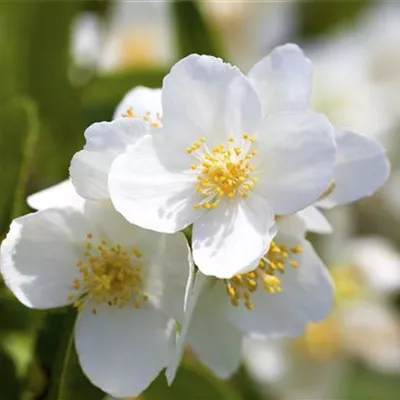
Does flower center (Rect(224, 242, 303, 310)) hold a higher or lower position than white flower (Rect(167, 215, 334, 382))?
higher

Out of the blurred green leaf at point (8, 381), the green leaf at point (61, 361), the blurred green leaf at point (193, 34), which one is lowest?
the blurred green leaf at point (8, 381)

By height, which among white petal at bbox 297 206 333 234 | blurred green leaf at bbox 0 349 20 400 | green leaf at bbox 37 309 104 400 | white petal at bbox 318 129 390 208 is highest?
white petal at bbox 318 129 390 208

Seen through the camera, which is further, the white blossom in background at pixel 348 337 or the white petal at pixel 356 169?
the white blossom in background at pixel 348 337

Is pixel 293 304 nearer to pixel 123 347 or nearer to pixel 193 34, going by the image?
pixel 123 347

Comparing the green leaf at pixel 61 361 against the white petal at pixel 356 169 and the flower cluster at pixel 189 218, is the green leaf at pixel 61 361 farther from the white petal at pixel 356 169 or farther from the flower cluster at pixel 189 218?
the white petal at pixel 356 169

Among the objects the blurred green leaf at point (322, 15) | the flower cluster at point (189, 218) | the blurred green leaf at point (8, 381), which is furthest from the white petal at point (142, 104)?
the blurred green leaf at point (322, 15)

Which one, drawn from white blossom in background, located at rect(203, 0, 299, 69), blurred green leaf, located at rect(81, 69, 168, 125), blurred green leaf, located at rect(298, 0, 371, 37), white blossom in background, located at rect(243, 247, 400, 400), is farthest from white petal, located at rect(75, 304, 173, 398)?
blurred green leaf, located at rect(298, 0, 371, 37)

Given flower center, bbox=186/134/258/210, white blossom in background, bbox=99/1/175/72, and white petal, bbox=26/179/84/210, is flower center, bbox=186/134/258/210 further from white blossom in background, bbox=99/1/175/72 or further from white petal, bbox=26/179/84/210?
white blossom in background, bbox=99/1/175/72
